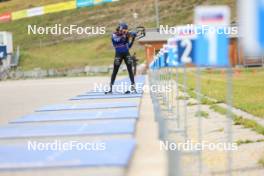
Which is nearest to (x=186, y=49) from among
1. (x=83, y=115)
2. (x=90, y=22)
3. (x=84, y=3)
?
(x=83, y=115)

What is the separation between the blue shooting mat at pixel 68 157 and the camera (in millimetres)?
6176

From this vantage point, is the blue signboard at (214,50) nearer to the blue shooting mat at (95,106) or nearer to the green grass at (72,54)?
the blue shooting mat at (95,106)

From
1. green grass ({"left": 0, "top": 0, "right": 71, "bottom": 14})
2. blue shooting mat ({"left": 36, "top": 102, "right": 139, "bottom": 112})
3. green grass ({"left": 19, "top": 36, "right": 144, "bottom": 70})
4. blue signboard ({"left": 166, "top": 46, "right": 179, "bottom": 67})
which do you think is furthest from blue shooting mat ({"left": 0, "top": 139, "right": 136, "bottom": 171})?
green grass ({"left": 0, "top": 0, "right": 71, "bottom": 14})

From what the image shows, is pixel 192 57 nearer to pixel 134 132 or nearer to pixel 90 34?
pixel 134 132

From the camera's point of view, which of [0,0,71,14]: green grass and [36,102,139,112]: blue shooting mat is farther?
[0,0,71,14]: green grass

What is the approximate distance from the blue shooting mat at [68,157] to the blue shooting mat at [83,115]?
2892 millimetres

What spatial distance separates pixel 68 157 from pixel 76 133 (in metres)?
1.83

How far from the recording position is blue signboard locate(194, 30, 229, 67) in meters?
5.26

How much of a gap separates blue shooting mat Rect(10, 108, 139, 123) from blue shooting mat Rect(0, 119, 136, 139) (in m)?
0.65

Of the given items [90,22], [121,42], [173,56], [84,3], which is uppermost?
[90,22]

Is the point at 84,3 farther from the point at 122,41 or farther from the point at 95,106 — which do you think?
the point at 95,106

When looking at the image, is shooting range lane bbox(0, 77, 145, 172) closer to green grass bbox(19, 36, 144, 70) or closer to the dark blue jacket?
the dark blue jacket

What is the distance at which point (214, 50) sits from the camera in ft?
17.6

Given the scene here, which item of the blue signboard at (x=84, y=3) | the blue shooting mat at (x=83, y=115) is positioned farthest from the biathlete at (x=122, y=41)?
the blue signboard at (x=84, y=3)
